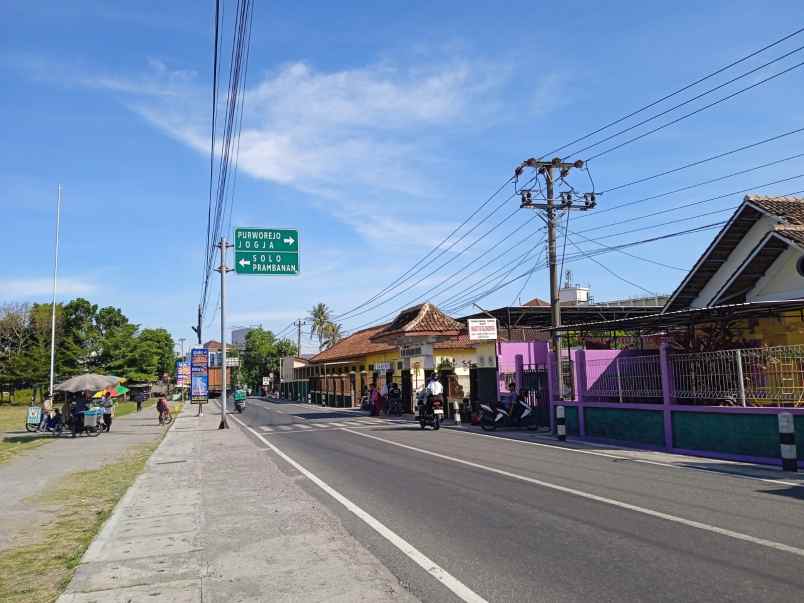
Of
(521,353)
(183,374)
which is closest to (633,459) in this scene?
(521,353)

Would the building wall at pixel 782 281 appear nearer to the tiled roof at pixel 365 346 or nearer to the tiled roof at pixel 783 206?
the tiled roof at pixel 783 206

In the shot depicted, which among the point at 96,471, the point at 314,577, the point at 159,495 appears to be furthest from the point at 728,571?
the point at 96,471

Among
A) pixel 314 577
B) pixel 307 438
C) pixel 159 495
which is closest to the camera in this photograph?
pixel 314 577

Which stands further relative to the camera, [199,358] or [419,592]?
[199,358]

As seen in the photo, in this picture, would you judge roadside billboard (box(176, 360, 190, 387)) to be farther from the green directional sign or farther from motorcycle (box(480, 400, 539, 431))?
motorcycle (box(480, 400, 539, 431))

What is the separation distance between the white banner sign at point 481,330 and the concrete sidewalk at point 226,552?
624 inches

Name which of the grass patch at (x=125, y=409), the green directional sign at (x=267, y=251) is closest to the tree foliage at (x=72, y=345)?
the grass patch at (x=125, y=409)

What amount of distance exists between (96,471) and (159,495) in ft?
15.4

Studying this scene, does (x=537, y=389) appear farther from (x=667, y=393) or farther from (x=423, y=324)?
(x=423, y=324)

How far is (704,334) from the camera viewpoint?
1959cm

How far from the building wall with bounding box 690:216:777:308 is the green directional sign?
14.4m

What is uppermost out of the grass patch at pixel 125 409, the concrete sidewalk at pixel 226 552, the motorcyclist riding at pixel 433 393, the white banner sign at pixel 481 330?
the white banner sign at pixel 481 330

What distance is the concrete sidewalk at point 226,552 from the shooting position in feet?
18.3

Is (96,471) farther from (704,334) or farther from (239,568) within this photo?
(704,334)
